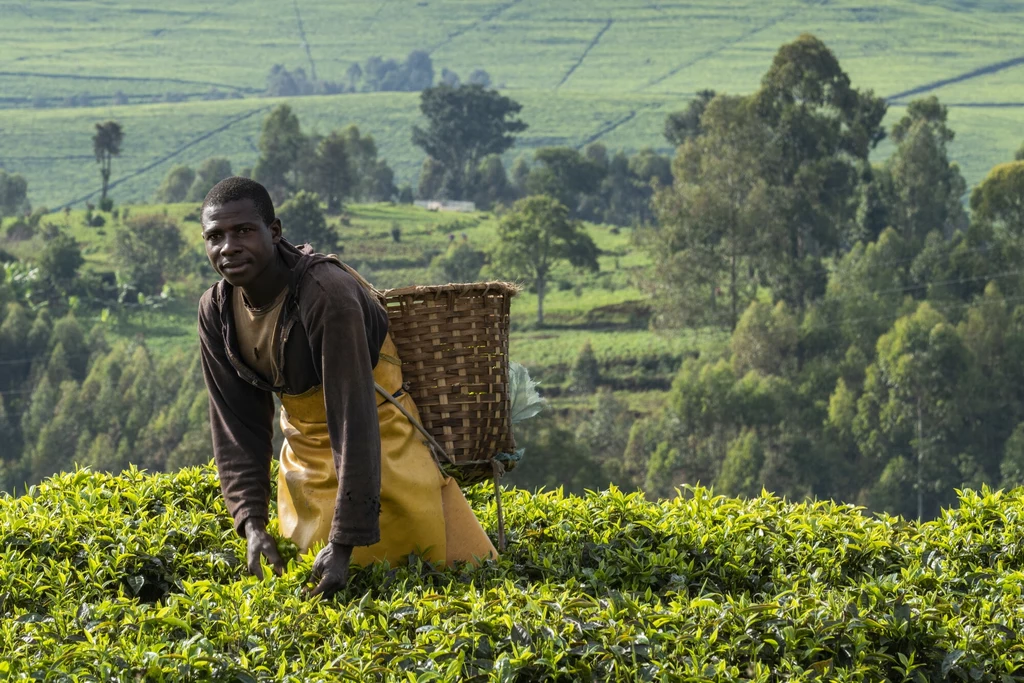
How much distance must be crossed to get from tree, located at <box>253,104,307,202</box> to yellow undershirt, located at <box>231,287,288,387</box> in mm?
66033

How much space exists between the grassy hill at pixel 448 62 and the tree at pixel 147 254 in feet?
55.8

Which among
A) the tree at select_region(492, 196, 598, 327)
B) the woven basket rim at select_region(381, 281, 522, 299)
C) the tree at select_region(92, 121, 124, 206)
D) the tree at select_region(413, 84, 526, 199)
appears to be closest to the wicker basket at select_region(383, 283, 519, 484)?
the woven basket rim at select_region(381, 281, 522, 299)

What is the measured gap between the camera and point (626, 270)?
62.3 m

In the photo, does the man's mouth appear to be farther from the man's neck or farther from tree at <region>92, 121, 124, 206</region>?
tree at <region>92, 121, 124, 206</region>

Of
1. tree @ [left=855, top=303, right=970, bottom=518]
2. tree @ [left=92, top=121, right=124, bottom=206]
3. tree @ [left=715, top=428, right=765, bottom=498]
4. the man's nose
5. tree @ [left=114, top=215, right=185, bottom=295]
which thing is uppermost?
the man's nose

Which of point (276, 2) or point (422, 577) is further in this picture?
point (276, 2)

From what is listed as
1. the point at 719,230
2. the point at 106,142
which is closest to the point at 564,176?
the point at 719,230

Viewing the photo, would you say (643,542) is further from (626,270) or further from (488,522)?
(626,270)

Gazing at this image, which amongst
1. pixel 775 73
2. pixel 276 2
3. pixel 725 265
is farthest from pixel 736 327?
pixel 276 2

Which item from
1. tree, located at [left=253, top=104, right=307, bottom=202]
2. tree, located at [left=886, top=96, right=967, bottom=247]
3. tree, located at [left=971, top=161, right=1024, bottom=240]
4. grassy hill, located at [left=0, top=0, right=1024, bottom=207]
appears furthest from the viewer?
grassy hill, located at [left=0, top=0, right=1024, bottom=207]

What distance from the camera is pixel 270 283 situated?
152 inches

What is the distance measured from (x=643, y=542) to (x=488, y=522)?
1.65 feet

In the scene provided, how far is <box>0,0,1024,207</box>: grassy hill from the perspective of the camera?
86250mm

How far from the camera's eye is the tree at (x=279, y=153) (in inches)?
2726
